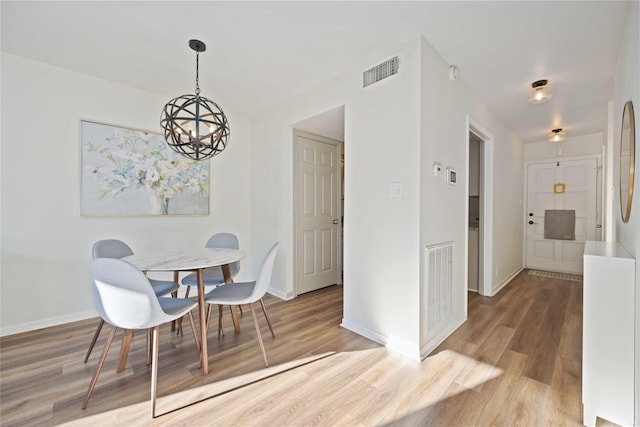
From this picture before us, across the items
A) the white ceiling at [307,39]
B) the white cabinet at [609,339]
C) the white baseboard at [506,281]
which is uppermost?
the white ceiling at [307,39]

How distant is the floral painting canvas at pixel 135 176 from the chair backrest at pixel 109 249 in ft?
2.32

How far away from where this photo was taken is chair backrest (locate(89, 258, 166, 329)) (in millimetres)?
1523

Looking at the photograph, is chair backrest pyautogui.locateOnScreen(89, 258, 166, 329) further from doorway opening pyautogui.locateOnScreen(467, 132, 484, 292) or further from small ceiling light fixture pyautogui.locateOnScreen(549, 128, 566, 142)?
small ceiling light fixture pyautogui.locateOnScreen(549, 128, 566, 142)

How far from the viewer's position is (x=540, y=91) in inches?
116

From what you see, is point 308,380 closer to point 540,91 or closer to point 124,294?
point 124,294

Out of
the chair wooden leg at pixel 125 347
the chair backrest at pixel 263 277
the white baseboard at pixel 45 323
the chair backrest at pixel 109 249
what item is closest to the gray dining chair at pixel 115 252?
the chair backrest at pixel 109 249

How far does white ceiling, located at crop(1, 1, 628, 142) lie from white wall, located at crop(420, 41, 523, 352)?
0.21 metres

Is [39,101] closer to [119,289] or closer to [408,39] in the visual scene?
[119,289]

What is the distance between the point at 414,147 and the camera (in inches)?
84.8

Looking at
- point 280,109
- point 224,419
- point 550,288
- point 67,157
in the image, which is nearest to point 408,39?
point 280,109

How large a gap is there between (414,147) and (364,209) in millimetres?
708

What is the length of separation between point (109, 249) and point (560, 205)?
261 inches

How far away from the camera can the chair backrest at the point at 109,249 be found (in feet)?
7.55

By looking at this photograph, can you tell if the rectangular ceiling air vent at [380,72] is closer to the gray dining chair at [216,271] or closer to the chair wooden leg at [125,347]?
the gray dining chair at [216,271]
